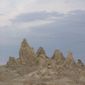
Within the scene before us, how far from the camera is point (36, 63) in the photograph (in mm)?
168250

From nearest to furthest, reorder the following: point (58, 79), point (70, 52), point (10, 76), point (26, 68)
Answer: point (58, 79) → point (10, 76) → point (26, 68) → point (70, 52)

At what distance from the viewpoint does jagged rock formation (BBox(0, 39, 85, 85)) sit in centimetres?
11757

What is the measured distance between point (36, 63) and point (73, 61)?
1423cm

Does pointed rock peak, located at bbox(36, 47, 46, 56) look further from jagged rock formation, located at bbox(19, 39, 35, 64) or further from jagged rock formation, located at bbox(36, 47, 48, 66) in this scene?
jagged rock formation, located at bbox(19, 39, 35, 64)

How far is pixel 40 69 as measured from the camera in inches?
5364

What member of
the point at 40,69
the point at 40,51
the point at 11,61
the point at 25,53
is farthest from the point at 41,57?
the point at 40,69

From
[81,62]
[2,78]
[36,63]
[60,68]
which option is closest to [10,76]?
[2,78]

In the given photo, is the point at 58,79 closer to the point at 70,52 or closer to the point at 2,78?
the point at 2,78

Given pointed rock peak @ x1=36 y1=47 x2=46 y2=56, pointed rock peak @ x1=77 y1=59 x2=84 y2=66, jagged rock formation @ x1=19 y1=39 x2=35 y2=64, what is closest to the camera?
pointed rock peak @ x1=77 y1=59 x2=84 y2=66

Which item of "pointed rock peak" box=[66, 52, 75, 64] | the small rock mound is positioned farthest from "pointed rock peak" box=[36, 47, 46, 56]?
"pointed rock peak" box=[66, 52, 75, 64]

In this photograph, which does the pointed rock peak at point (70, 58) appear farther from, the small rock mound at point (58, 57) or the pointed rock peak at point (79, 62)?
the small rock mound at point (58, 57)

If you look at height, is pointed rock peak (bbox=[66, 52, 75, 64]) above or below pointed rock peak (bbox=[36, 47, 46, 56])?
below

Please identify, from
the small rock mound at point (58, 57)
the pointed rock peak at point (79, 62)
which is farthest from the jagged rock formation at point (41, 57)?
the pointed rock peak at point (79, 62)

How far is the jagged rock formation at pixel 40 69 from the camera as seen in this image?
118 m
